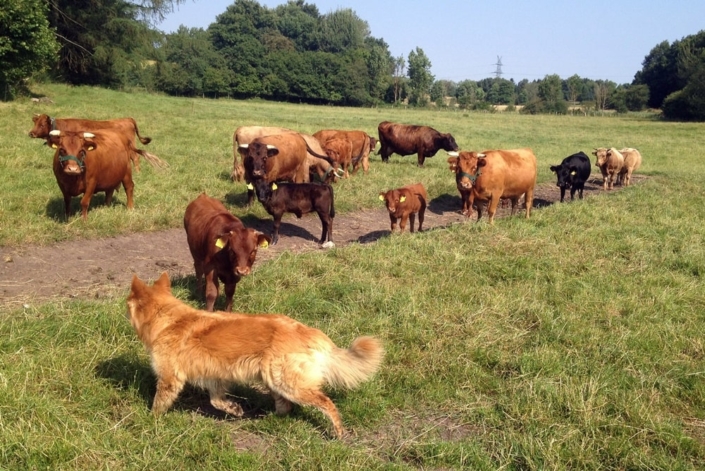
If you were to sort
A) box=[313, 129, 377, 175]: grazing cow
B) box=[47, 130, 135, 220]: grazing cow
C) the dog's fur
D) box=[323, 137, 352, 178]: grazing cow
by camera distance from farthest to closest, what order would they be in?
1. box=[313, 129, 377, 175]: grazing cow
2. box=[323, 137, 352, 178]: grazing cow
3. box=[47, 130, 135, 220]: grazing cow
4. the dog's fur

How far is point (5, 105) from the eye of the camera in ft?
68.7

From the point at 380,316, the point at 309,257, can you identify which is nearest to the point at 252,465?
the point at 380,316

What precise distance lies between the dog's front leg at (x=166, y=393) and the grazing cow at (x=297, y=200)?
599cm

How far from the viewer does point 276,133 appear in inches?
558

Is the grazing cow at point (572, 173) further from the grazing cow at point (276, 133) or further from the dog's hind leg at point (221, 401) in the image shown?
the dog's hind leg at point (221, 401)

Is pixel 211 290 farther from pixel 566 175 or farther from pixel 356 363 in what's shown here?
pixel 566 175

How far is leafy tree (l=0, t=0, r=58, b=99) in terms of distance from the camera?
21.1 meters

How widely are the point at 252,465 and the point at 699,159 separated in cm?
2699

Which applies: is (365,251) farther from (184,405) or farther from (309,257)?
(184,405)

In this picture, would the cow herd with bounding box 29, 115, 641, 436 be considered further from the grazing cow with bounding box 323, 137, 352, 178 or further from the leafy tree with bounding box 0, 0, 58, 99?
the leafy tree with bounding box 0, 0, 58, 99

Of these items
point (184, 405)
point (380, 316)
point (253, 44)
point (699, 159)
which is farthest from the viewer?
point (253, 44)

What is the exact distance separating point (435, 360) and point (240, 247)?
212 centimetres

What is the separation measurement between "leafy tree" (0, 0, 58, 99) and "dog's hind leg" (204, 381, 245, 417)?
21.8 m

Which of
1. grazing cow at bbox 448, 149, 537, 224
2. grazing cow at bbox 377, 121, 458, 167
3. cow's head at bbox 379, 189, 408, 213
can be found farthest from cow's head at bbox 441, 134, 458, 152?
cow's head at bbox 379, 189, 408, 213
